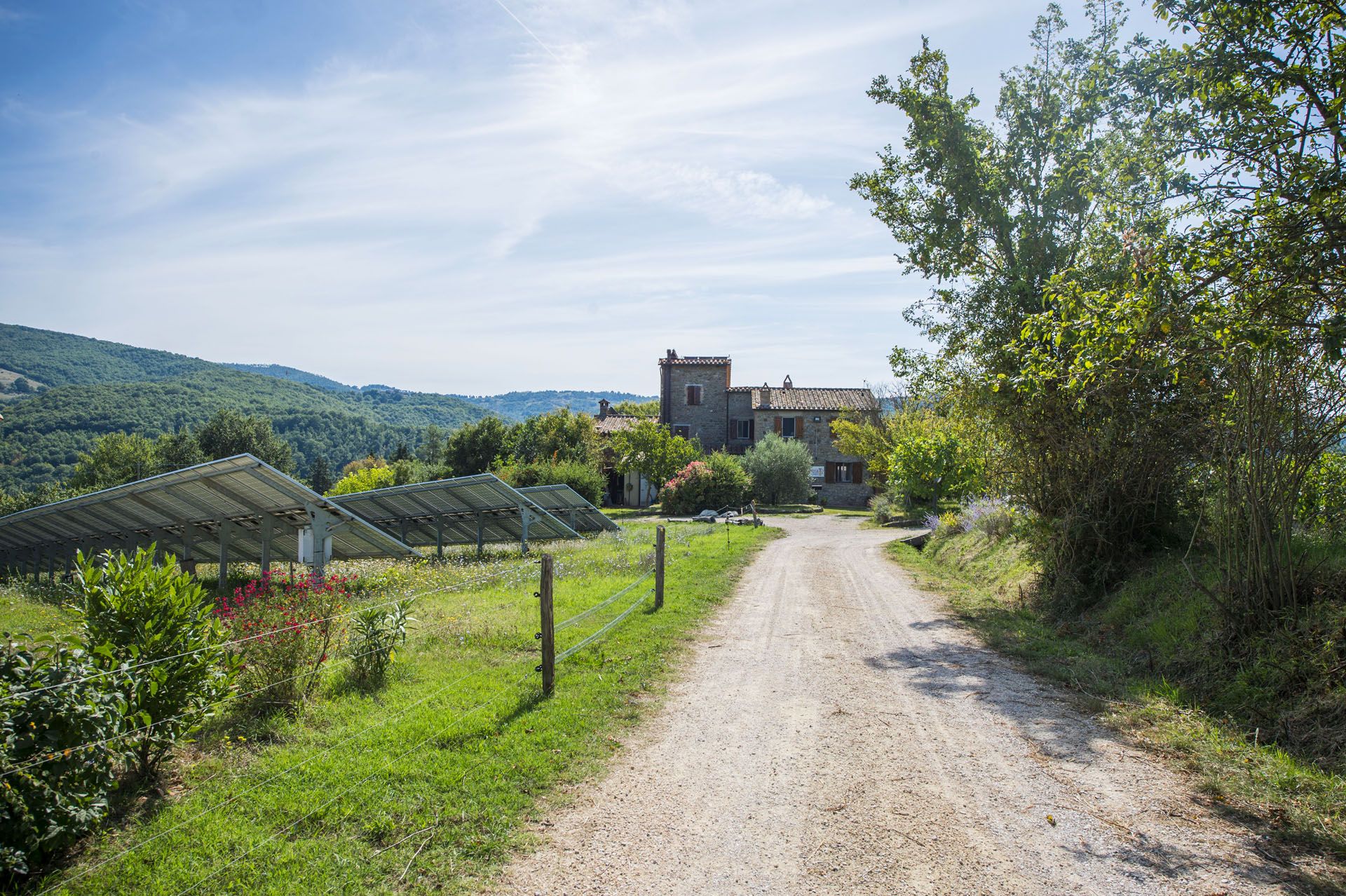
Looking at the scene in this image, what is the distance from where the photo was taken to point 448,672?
813 cm

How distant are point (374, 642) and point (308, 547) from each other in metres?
7.84

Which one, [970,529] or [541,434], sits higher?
[541,434]

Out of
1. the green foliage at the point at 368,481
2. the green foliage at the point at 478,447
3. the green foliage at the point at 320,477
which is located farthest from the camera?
the green foliage at the point at 320,477

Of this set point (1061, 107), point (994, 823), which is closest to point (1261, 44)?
point (1061, 107)

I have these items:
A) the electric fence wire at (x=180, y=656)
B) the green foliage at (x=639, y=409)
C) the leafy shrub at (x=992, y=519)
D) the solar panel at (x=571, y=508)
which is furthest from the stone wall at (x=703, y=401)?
the electric fence wire at (x=180, y=656)

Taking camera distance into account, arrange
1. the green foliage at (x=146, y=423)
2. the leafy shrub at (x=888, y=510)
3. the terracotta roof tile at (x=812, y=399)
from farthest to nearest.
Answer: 1. the green foliage at (x=146, y=423)
2. the terracotta roof tile at (x=812, y=399)
3. the leafy shrub at (x=888, y=510)

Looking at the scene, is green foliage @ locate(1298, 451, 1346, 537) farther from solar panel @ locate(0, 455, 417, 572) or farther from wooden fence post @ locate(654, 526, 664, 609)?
solar panel @ locate(0, 455, 417, 572)

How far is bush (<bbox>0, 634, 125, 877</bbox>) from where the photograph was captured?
384cm

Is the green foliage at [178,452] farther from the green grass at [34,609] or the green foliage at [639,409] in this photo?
the green grass at [34,609]

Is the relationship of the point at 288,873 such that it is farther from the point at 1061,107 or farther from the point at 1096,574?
the point at 1061,107

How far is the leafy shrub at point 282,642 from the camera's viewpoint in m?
6.58

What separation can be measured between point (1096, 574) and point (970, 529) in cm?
928

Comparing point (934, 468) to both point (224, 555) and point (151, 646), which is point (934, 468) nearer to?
point (224, 555)

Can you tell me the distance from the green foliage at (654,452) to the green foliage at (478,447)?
14424 millimetres
